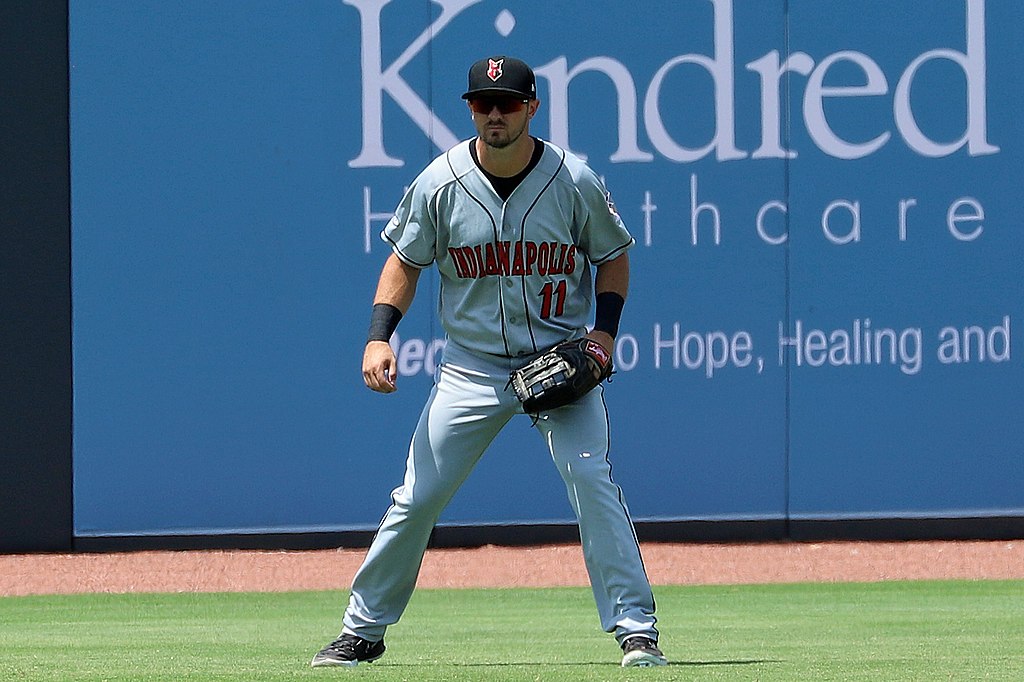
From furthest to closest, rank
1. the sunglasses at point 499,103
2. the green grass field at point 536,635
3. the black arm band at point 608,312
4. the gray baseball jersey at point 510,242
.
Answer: the black arm band at point 608,312
the gray baseball jersey at point 510,242
the sunglasses at point 499,103
the green grass field at point 536,635

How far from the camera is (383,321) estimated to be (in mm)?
4992

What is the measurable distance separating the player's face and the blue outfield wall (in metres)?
4.69

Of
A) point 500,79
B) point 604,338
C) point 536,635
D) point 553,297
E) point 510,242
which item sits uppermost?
point 500,79

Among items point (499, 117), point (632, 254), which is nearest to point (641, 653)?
point (499, 117)

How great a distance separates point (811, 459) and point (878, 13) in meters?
2.48

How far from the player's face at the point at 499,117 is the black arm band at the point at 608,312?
0.57m

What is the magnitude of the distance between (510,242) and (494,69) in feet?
1.59

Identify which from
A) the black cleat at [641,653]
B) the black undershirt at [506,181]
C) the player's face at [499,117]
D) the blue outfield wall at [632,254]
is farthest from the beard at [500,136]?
the blue outfield wall at [632,254]

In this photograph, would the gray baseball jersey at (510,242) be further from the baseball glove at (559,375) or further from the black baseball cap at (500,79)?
the black baseball cap at (500,79)

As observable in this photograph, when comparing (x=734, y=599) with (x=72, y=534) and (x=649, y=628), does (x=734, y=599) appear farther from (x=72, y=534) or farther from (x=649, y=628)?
(x=72, y=534)

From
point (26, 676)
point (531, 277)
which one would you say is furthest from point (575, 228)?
point (26, 676)

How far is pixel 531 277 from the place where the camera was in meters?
4.92

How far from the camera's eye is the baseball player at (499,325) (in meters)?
4.78

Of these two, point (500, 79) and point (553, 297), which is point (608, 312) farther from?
point (500, 79)
